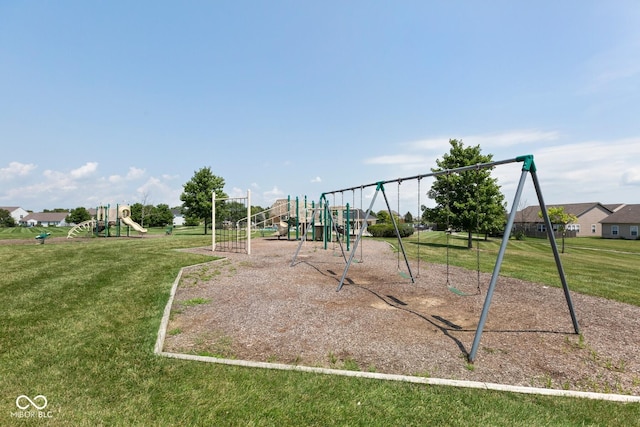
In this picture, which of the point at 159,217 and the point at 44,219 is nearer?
the point at 159,217

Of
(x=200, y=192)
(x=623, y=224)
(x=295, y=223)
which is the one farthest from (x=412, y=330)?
(x=623, y=224)

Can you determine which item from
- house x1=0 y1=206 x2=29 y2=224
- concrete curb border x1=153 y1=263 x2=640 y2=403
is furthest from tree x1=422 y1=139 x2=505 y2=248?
house x1=0 y1=206 x2=29 y2=224

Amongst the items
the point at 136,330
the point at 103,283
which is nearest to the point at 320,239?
the point at 103,283

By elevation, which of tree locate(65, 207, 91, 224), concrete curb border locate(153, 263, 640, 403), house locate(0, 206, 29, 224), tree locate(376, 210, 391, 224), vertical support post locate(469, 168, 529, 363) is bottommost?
concrete curb border locate(153, 263, 640, 403)

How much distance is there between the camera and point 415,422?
2982 millimetres

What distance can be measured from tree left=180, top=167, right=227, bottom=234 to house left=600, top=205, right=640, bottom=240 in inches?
2368

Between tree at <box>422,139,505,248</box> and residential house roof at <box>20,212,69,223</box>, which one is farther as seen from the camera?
residential house roof at <box>20,212,69,223</box>

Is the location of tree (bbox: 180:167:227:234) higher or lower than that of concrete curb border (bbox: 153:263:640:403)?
higher

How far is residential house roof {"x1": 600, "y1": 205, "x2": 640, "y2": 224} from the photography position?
49.2 metres

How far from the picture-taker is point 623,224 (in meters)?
49.8

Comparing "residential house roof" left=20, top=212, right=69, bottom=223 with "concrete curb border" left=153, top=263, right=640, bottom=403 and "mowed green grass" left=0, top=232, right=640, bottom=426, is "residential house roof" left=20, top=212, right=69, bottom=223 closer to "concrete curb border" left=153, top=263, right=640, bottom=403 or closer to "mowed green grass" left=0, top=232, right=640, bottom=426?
"mowed green grass" left=0, top=232, right=640, bottom=426

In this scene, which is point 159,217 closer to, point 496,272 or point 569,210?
point 496,272

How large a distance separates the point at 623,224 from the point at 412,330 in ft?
210

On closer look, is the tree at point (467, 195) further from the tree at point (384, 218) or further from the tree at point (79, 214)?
the tree at point (79, 214)
